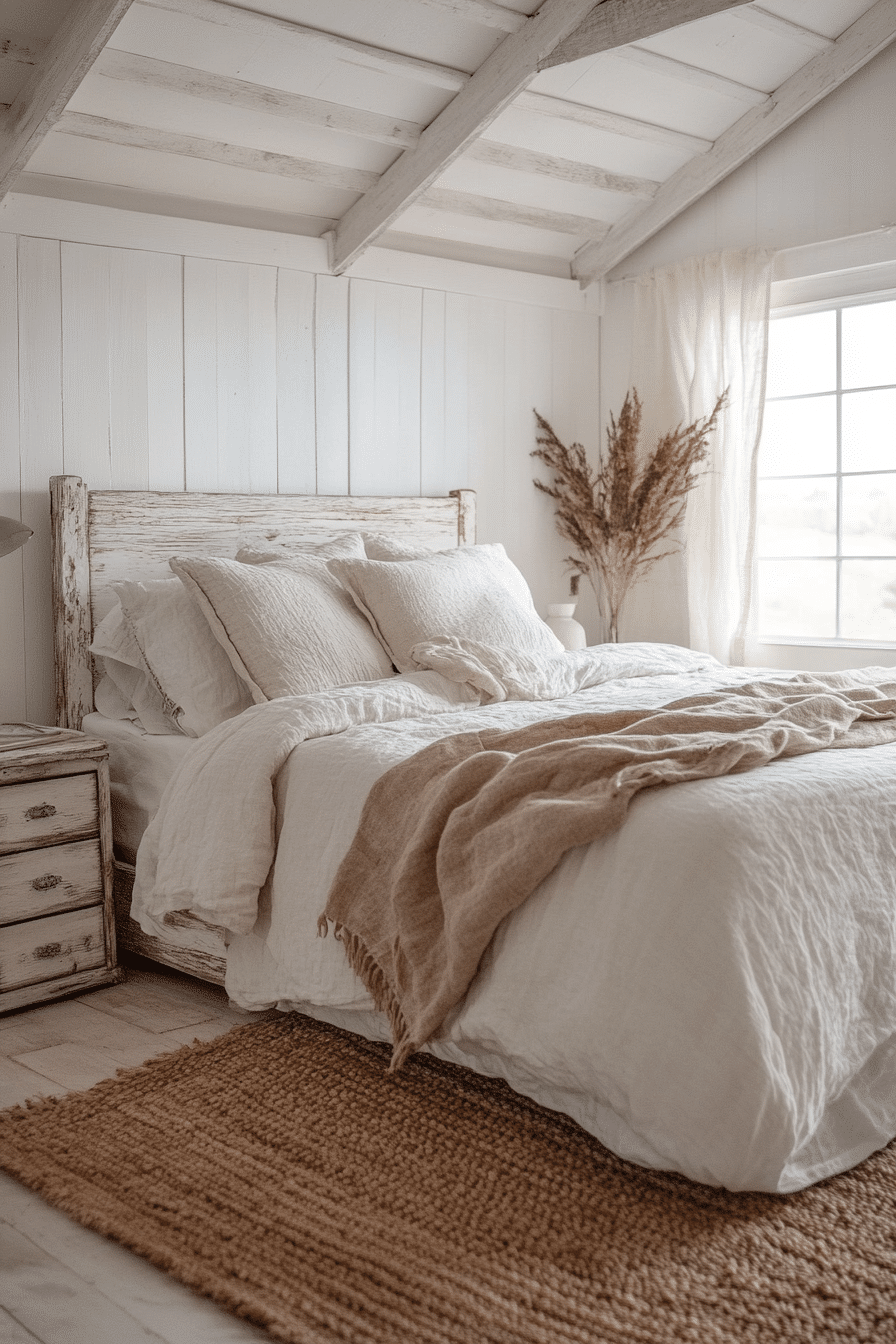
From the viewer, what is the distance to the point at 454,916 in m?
1.98

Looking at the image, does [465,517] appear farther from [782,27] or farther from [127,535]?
[782,27]

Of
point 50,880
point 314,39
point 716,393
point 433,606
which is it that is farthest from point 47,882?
point 716,393

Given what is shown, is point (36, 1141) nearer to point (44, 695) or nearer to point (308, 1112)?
point (308, 1112)

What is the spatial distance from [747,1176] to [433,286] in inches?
132

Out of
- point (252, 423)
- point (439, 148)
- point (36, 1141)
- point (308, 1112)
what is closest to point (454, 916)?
point (308, 1112)

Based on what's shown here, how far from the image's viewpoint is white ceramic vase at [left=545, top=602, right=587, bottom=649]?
431 cm

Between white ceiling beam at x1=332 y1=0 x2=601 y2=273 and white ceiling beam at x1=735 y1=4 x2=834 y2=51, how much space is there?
2.43ft

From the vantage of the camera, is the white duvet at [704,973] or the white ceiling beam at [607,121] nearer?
the white duvet at [704,973]

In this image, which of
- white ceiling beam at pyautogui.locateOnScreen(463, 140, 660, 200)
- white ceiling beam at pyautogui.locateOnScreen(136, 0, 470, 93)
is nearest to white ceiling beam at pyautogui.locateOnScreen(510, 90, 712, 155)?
white ceiling beam at pyautogui.locateOnScreen(463, 140, 660, 200)

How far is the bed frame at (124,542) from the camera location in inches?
126

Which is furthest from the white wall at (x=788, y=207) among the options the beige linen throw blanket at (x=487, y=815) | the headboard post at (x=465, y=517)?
the beige linen throw blanket at (x=487, y=815)

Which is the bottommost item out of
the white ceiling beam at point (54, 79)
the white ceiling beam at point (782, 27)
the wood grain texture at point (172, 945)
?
the wood grain texture at point (172, 945)

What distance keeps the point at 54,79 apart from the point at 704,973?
2.49m

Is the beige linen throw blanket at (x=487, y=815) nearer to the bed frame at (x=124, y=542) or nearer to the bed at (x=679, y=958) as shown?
the bed at (x=679, y=958)
